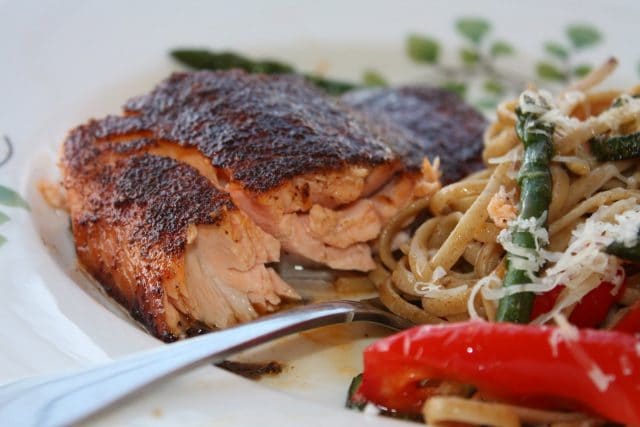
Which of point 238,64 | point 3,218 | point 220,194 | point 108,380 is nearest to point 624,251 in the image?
point 220,194

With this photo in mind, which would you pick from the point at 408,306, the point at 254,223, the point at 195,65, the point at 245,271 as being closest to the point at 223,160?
the point at 254,223

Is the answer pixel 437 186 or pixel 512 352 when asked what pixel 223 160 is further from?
pixel 512 352

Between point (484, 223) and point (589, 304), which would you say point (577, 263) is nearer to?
point (589, 304)

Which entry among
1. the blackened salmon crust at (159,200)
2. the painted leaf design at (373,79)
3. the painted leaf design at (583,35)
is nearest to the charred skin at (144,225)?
the blackened salmon crust at (159,200)

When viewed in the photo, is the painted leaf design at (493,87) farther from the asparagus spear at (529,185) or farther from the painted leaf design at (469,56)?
the asparagus spear at (529,185)

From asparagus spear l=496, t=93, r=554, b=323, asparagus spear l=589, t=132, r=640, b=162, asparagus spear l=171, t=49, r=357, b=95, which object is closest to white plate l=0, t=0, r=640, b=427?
asparagus spear l=171, t=49, r=357, b=95

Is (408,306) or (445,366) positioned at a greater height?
(445,366)

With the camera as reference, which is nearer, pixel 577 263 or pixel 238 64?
pixel 577 263
